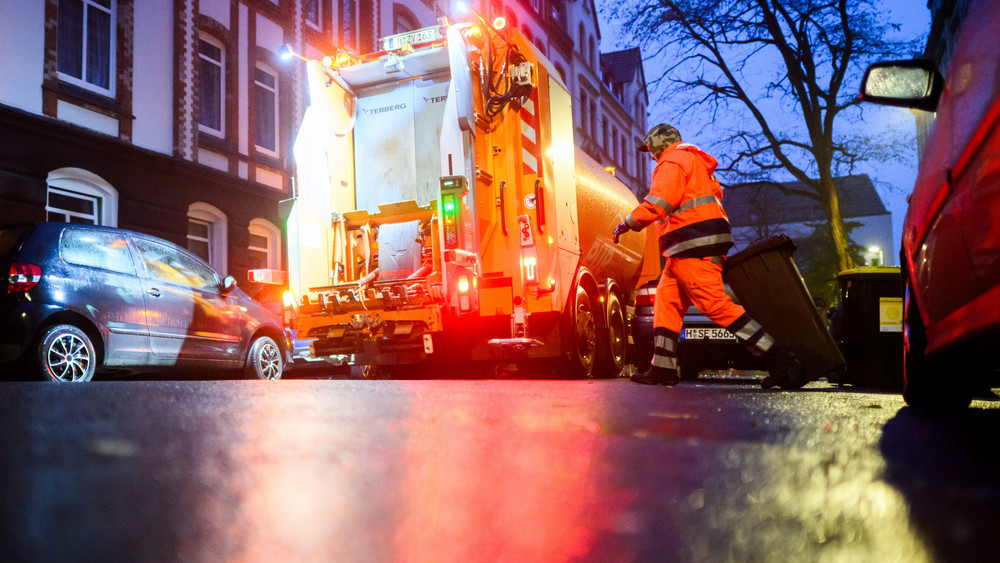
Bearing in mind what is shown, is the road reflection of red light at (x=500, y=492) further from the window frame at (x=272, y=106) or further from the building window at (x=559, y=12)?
the building window at (x=559, y=12)

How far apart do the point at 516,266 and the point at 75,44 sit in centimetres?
1026

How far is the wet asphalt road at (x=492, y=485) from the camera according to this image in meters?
1.73

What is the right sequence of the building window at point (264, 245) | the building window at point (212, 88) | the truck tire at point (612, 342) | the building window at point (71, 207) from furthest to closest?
the building window at point (264, 245), the building window at point (212, 88), the building window at point (71, 207), the truck tire at point (612, 342)

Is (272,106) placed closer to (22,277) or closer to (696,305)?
(22,277)

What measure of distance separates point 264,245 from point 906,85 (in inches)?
654

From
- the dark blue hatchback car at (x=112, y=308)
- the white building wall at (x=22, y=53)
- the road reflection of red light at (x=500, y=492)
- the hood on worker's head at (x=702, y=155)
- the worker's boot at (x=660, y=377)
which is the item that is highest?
the white building wall at (x=22, y=53)

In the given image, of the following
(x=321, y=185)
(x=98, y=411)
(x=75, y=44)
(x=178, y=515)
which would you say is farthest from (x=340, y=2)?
(x=178, y=515)

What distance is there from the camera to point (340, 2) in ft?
67.8

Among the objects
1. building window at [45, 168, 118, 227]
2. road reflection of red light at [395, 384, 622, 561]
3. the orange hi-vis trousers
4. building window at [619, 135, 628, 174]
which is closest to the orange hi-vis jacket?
the orange hi-vis trousers

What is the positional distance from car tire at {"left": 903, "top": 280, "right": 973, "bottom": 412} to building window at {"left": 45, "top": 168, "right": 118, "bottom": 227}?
12.7 meters

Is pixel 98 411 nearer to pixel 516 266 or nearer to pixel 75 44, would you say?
pixel 516 266

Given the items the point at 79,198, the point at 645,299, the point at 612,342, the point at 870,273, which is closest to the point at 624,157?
the point at 79,198

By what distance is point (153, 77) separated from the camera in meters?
15.5

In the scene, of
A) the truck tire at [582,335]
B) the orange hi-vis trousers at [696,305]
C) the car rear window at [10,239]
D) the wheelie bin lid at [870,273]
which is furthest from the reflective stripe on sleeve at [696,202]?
the car rear window at [10,239]
